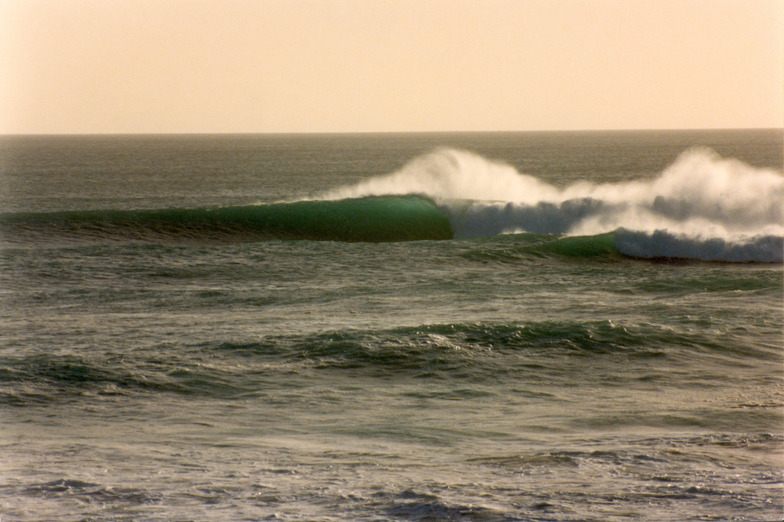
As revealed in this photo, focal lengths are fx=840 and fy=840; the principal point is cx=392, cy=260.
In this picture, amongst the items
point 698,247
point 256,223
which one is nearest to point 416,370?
point 698,247

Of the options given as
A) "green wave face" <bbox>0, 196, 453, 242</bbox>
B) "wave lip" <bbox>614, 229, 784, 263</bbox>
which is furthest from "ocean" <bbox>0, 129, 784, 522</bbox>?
"green wave face" <bbox>0, 196, 453, 242</bbox>

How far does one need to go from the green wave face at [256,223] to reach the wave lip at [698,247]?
636 cm

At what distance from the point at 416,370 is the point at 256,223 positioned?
16.6 meters

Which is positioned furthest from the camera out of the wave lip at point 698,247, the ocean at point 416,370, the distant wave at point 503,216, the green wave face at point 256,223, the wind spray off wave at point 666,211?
the green wave face at point 256,223

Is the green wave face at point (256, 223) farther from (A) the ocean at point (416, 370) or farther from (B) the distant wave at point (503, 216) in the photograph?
(A) the ocean at point (416, 370)

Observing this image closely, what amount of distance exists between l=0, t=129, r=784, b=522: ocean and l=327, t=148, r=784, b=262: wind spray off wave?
80 mm

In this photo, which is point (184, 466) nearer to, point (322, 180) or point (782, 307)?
point (782, 307)

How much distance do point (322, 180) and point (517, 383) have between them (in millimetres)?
51710

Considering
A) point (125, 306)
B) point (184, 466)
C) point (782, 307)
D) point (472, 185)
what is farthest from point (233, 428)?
point (472, 185)

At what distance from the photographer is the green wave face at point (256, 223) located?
2416cm

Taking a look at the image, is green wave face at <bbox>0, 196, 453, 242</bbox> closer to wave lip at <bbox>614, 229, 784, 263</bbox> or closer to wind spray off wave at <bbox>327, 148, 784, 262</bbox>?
wind spray off wave at <bbox>327, 148, 784, 262</bbox>

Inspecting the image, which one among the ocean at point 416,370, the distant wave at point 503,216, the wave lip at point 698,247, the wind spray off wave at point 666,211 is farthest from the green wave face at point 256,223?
the wave lip at point 698,247

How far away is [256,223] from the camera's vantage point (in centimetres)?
2555

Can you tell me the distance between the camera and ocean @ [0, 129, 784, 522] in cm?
560
